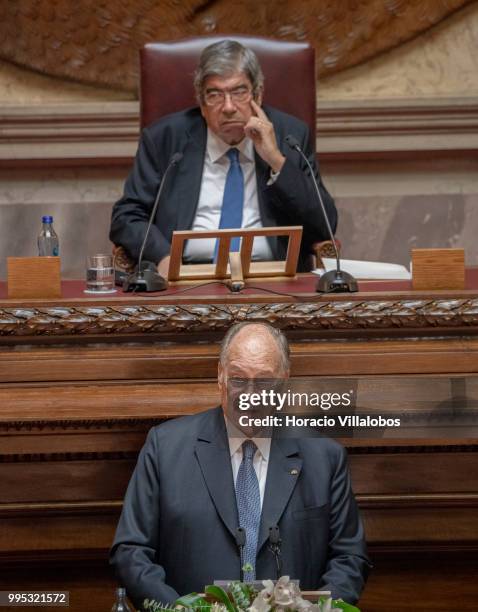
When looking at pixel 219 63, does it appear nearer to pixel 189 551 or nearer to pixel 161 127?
pixel 161 127

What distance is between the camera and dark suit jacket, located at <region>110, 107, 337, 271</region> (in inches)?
156

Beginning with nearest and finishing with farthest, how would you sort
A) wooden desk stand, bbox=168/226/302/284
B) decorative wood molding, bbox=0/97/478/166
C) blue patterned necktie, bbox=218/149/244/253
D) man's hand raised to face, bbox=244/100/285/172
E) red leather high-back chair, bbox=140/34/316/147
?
wooden desk stand, bbox=168/226/302/284, man's hand raised to face, bbox=244/100/285/172, blue patterned necktie, bbox=218/149/244/253, red leather high-back chair, bbox=140/34/316/147, decorative wood molding, bbox=0/97/478/166

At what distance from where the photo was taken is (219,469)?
95.1 inches

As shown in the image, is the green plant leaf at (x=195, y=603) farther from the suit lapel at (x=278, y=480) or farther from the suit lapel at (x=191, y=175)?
the suit lapel at (x=191, y=175)

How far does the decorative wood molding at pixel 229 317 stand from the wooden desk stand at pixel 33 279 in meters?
0.12

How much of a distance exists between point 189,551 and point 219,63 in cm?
203

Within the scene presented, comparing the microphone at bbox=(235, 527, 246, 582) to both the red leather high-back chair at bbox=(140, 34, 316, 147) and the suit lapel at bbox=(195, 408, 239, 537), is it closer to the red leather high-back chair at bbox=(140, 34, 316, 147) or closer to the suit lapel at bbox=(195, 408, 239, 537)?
the suit lapel at bbox=(195, 408, 239, 537)

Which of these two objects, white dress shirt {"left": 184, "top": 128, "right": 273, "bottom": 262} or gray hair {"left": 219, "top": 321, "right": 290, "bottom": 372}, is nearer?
gray hair {"left": 219, "top": 321, "right": 290, "bottom": 372}

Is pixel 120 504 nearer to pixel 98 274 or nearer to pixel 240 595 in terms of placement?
pixel 98 274

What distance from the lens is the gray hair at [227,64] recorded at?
3.95m

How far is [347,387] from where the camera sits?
75.8 inches

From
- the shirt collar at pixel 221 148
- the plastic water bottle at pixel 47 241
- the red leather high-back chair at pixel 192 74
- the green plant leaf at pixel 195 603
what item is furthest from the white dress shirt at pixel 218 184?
the green plant leaf at pixel 195 603

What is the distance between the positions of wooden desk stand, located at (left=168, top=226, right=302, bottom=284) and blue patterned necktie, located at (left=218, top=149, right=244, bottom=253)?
59 cm

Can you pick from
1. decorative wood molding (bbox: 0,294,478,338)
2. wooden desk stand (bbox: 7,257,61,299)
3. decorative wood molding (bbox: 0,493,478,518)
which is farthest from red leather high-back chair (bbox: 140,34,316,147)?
decorative wood molding (bbox: 0,493,478,518)
